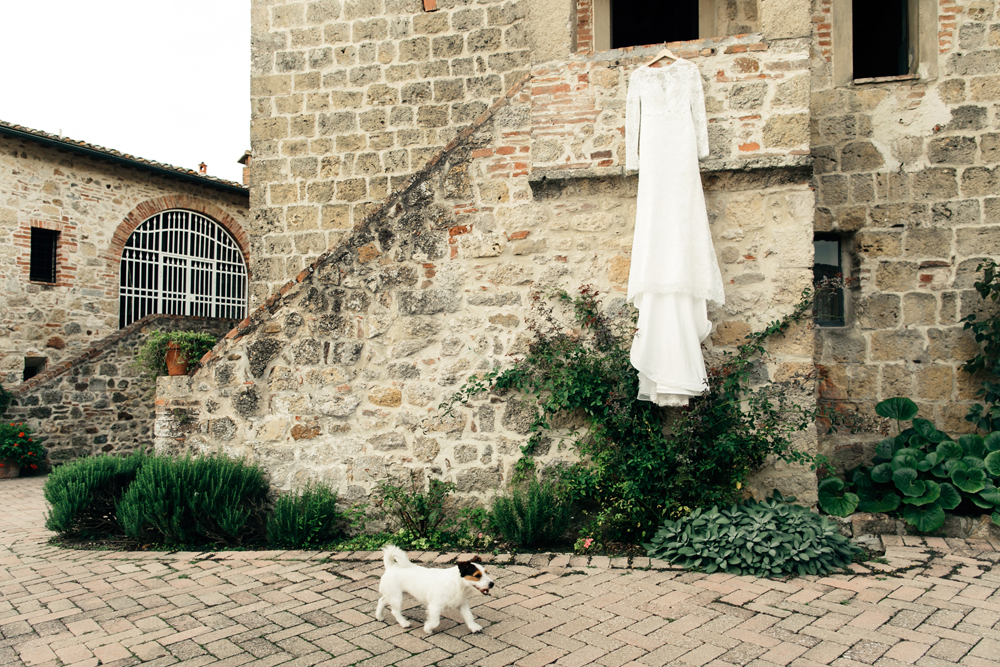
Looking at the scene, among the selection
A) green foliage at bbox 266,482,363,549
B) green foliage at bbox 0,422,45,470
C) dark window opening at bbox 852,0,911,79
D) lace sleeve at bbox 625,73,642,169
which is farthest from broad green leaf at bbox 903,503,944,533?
green foliage at bbox 0,422,45,470

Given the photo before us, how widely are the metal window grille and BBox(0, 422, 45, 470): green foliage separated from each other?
2.99 m

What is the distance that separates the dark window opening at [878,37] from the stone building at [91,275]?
997cm

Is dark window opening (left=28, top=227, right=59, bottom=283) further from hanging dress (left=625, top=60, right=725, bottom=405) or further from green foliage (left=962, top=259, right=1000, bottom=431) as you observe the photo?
green foliage (left=962, top=259, right=1000, bottom=431)

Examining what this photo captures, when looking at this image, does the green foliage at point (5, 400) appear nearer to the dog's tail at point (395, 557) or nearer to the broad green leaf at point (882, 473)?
the dog's tail at point (395, 557)

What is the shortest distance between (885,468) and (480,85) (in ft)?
18.0

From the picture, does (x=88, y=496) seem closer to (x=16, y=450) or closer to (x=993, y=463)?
(x=16, y=450)

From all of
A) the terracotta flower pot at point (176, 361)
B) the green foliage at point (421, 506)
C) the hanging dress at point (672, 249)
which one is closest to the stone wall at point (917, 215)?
the hanging dress at point (672, 249)

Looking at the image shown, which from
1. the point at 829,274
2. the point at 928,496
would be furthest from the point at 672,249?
the point at 829,274

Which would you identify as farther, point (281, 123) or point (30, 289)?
point (30, 289)

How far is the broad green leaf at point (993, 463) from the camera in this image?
15.5 feet

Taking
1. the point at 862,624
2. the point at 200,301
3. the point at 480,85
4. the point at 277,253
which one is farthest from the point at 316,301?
the point at 200,301

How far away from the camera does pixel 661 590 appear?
3.73 metres

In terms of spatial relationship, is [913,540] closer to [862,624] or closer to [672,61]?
[862,624]

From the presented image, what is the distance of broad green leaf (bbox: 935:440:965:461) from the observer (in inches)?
196
